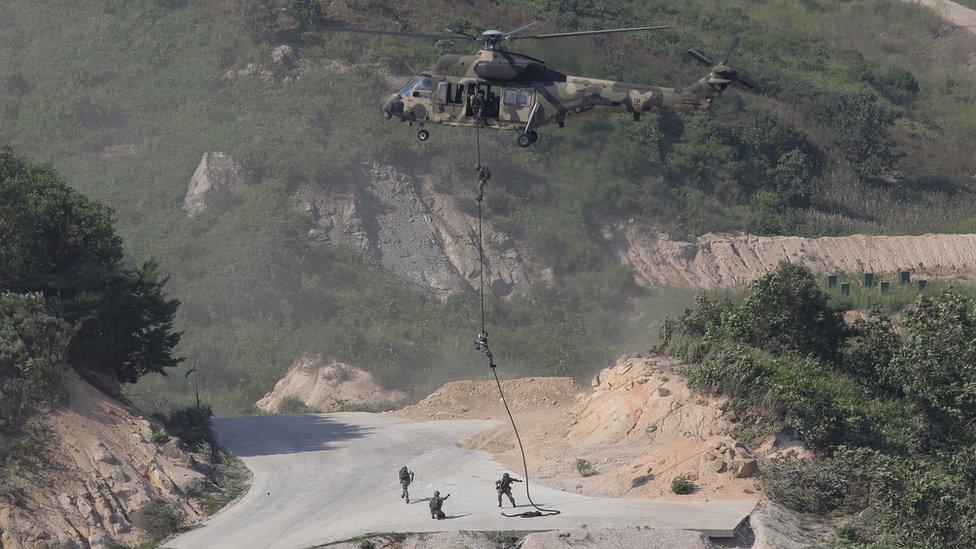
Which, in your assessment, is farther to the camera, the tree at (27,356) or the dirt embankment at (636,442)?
the tree at (27,356)

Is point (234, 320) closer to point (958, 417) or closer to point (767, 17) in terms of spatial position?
point (958, 417)

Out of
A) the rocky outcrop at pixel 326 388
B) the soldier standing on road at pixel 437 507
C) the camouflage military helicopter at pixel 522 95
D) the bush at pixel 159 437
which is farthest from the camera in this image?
the rocky outcrop at pixel 326 388

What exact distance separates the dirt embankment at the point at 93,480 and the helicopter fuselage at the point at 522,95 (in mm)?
11962

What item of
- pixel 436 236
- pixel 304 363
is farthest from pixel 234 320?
pixel 436 236

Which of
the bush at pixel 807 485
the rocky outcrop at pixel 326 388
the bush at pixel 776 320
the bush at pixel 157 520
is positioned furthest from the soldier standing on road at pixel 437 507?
the rocky outcrop at pixel 326 388

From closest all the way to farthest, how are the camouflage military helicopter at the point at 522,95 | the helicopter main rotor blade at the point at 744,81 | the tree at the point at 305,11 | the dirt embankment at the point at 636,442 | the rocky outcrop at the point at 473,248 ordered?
the helicopter main rotor blade at the point at 744,81 < the dirt embankment at the point at 636,442 < the camouflage military helicopter at the point at 522,95 < the rocky outcrop at the point at 473,248 < the tree at the point at 305,11

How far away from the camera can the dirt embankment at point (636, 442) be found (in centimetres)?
3294

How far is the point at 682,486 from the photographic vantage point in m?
32.4

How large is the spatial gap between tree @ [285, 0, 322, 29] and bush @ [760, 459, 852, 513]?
5482 cm

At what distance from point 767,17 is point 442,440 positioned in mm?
73442

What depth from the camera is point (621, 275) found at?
67250mm

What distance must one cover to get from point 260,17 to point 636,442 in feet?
172

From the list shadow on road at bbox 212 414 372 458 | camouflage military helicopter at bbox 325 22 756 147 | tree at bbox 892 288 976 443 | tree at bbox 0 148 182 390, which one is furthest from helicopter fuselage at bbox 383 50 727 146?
tree at bbox 892 288 976 443

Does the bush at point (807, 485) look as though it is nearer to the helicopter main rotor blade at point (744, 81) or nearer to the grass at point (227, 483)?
the helicopter main rotor blade at point (744, 81)
